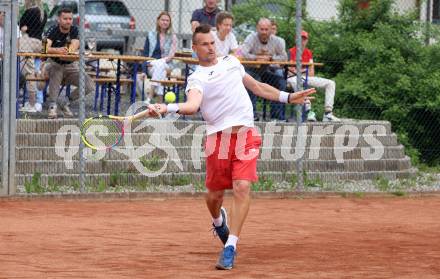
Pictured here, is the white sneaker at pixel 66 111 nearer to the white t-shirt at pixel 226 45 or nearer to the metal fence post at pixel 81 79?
the metal fence post at pixel 81 79

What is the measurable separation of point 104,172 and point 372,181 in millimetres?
4012

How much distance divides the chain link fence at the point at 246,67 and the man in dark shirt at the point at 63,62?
0.05 ft

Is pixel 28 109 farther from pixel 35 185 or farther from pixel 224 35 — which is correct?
pixel 224 35

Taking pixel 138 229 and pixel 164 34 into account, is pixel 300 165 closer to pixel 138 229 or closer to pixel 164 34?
pixel 164 34

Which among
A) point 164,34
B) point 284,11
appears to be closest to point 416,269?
point 164,34

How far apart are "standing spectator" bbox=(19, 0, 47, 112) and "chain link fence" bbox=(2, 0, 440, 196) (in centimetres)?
2

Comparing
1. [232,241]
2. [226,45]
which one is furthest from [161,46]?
[232,241]

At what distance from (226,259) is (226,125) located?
1.21m

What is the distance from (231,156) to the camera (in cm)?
962

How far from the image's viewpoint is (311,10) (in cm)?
2270

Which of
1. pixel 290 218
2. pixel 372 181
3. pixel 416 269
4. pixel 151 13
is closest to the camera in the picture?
pixel 416 269

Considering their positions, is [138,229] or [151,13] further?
[151,13]

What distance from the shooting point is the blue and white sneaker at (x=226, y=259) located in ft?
29.7

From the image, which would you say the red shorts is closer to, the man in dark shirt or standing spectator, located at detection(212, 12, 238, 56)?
the man in dark shirt
